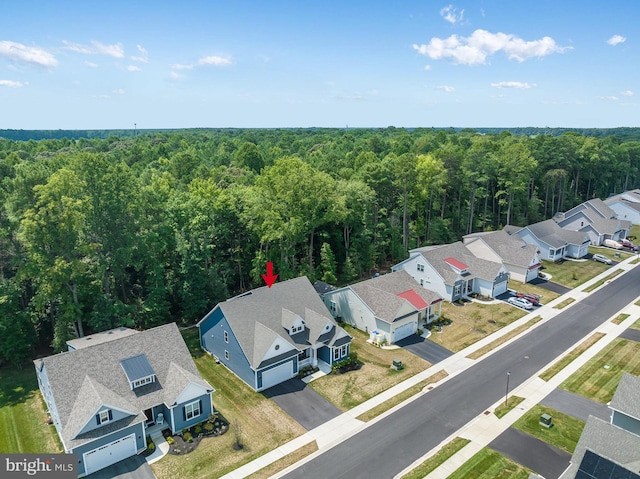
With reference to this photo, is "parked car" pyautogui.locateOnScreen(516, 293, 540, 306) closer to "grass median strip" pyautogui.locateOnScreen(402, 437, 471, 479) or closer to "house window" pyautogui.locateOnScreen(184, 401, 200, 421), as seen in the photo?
"grass median strip" pyautogui.locateOnScreen(402, 437, 471, 479)

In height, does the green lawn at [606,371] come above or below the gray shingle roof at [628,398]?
below

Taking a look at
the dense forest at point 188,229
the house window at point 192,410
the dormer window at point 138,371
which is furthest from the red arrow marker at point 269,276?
the dormer window at point 138,371

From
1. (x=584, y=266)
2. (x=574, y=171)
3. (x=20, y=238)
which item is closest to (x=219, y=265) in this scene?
(x=20, y=238)

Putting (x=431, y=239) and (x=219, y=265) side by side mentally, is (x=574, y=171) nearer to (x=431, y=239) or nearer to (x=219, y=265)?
(x=431, y=239)

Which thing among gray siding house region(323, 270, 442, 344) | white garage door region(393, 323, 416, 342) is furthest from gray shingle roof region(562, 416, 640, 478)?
gray siding house region(323, 270, 442, 344)

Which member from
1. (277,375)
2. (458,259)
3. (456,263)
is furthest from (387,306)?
(458,259)

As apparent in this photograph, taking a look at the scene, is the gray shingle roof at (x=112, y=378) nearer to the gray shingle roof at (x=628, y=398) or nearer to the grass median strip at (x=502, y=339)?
the grass median strip at (x=502, y=339)
